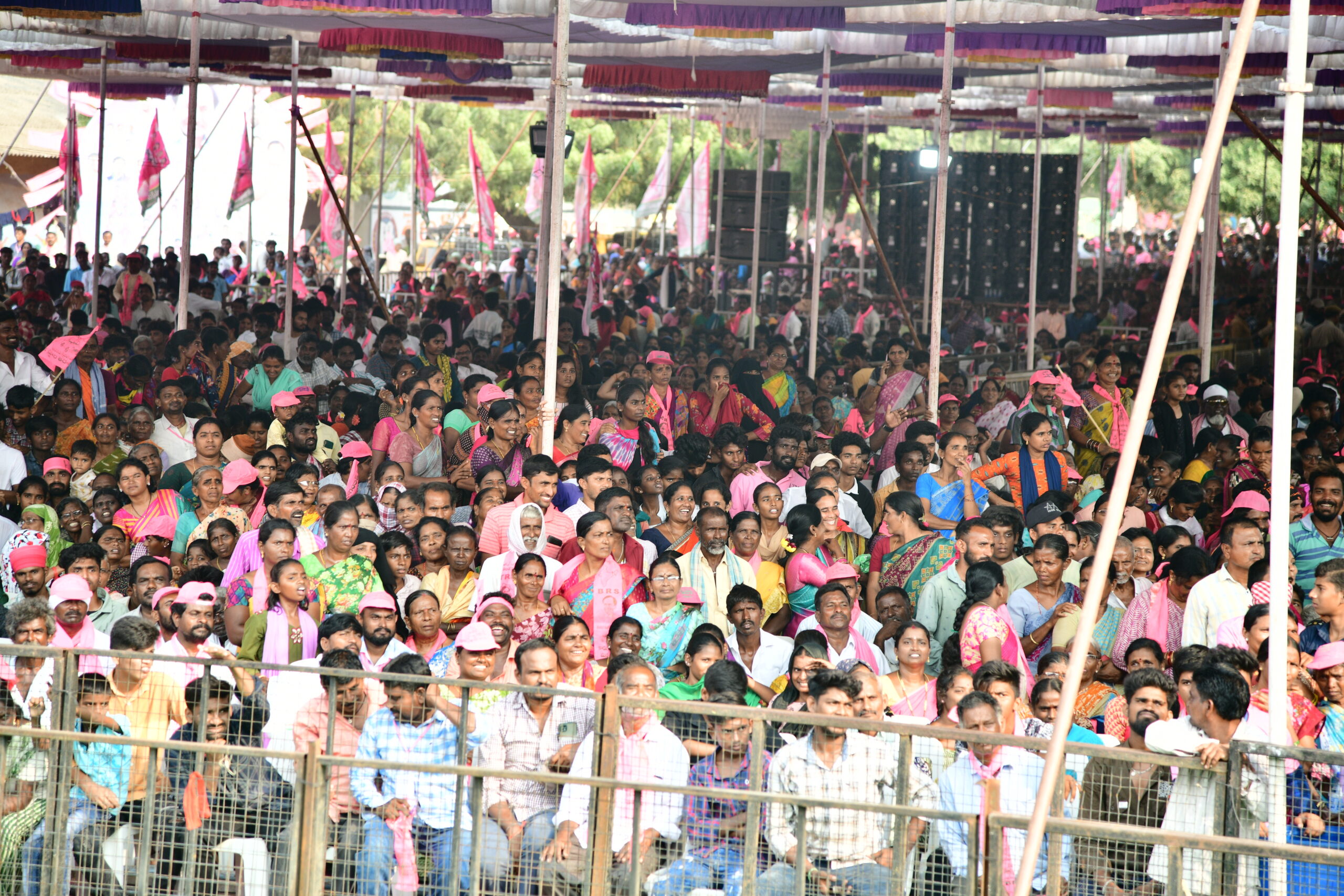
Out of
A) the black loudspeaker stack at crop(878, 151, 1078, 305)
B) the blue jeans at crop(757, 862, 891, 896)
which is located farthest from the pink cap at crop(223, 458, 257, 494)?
the black loudspeaker stack at crop(878, 151, 1078, 305)

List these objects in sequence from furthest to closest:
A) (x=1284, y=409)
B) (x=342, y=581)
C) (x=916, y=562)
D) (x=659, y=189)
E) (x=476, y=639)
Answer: (x=659, y=189) < (x=916, y=562) < (x=342, y=581) < (x=476, y=639) < (x=1284, y=409)

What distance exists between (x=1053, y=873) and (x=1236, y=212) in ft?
134

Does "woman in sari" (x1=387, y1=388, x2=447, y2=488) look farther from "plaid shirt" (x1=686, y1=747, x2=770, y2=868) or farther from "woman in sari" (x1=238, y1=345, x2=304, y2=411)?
"plaid shirt" (x1=686, y1=747, x2=770, y2=868)

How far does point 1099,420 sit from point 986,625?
450 centimetres

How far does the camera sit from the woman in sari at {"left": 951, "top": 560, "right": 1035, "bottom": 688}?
6.22 m

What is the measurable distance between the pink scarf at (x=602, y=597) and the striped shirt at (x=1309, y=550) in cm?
332

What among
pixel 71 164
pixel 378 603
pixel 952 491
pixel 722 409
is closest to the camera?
pixel 378 603

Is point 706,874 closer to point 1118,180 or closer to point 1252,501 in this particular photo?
point 1252,501

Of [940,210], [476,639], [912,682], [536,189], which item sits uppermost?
[536,189]

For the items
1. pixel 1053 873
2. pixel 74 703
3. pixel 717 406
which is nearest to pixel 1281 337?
pixel 1053 873

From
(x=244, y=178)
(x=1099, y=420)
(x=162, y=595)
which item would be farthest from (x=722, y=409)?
(x=244, y=178)

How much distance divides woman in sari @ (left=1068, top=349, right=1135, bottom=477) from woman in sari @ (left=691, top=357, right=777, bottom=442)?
207 cm

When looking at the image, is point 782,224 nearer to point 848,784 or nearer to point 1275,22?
point 1275,22

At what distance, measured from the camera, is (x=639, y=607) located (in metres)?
6.59
